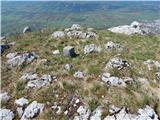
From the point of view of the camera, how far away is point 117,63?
35.3m

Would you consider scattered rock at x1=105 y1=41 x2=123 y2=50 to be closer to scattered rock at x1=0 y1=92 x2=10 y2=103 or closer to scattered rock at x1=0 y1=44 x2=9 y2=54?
scattered rock at x1=0 y1=44 x2=9 y2=54

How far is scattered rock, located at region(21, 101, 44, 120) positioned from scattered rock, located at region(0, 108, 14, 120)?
1127 millimetres

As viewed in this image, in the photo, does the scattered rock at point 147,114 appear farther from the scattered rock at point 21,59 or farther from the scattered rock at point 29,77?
the scattered rock at point 21,59

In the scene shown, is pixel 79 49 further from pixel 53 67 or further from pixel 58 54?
pixel 53 67

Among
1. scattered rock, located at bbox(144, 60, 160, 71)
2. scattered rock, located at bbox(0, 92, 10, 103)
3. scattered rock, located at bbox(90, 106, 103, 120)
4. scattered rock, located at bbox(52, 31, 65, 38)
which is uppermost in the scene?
scattered rock, located at bbox(90, 106, 103, 120)

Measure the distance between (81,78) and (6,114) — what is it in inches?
324

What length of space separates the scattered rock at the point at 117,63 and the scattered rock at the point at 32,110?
30.1 feet

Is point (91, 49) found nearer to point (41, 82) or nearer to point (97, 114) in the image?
point (41, 82)

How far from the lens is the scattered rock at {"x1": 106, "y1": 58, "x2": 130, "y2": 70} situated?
115ft

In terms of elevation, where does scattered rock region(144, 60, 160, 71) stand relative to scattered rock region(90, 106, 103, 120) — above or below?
below

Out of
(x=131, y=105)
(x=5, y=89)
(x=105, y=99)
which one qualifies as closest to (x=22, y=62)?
(x=5, y=89)

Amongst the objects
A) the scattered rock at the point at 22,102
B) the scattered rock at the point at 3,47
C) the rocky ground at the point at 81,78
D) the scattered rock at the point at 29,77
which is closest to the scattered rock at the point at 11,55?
the rocky ground at the point at 81,78

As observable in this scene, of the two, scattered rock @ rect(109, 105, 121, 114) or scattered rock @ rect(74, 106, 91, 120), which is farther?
scattered rock @ rect(109, 105, 121, 114)

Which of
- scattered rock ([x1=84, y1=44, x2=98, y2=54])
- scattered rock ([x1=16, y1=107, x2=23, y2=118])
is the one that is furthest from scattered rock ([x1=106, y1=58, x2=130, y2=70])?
scattered rock ([x1=16, y1=107, x2=23, y2=118])
